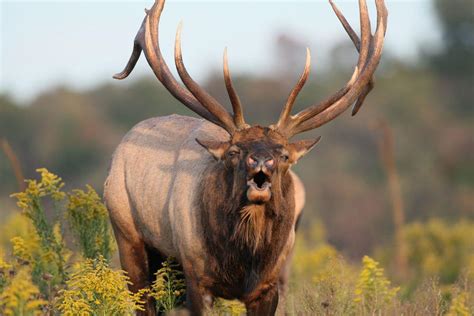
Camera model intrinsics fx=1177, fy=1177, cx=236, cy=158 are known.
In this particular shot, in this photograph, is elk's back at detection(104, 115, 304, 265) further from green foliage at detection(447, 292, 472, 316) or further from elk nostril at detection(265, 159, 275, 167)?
green foliage at detection(447, 292, 472, 316)

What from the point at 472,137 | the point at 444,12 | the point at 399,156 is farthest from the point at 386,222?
the point at 444,12

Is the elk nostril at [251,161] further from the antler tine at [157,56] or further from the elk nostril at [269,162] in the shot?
the antler tine at [157,56]

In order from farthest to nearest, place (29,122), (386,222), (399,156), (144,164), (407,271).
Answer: (29,122), (399,156), (386,222), (407,271), (144,164)

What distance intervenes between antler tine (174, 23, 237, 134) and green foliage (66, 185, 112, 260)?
214 centimetres

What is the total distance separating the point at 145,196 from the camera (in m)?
9.62

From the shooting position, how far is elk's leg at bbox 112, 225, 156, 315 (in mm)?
9789

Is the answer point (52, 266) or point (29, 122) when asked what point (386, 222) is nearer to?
point (29, 122)

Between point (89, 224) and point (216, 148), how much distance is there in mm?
2491

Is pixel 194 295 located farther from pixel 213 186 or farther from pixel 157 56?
pixel 157 56

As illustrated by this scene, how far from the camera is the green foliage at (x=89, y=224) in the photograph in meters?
10.7

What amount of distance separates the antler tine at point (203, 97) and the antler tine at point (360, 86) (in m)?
0.50

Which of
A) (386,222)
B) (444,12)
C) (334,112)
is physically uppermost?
(444,12)

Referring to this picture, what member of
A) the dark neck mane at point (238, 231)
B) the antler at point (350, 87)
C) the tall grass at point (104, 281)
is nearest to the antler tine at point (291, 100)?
the antler at point (350, 87)

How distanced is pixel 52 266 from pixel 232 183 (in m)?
3.03
